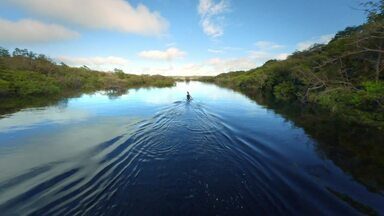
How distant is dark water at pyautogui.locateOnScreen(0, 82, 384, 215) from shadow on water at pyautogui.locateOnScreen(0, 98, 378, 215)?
32mm

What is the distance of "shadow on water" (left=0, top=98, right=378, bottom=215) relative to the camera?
603 centimetres

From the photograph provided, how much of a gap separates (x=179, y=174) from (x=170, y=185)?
91 cm

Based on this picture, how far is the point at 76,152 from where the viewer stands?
10602mm

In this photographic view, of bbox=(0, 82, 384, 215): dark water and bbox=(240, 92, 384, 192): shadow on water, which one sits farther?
bbox=(240, 92, 384, 192): shadow on water

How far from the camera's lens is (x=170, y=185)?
288 inches

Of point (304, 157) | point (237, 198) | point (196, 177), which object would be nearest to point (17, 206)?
point (196, 177)

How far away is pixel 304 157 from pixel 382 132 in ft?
32.7

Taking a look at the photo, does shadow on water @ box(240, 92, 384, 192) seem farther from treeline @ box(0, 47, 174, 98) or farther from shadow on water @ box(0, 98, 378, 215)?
treeline @ box(0, 47, 174, 98)

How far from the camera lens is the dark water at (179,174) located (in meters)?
6.16

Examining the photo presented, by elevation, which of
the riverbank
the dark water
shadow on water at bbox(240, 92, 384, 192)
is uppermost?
the riverbank

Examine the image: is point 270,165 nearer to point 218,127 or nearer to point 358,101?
point 218,127

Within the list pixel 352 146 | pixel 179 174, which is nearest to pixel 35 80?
pixel 179 174

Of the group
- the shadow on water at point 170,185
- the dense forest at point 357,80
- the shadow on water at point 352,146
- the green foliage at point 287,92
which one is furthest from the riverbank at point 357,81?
the shadow on water at point 170,185

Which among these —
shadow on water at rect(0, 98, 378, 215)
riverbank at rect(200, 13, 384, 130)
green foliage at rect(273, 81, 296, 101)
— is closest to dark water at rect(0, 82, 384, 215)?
shadow on water at rect(0, 98, 378, 215)
